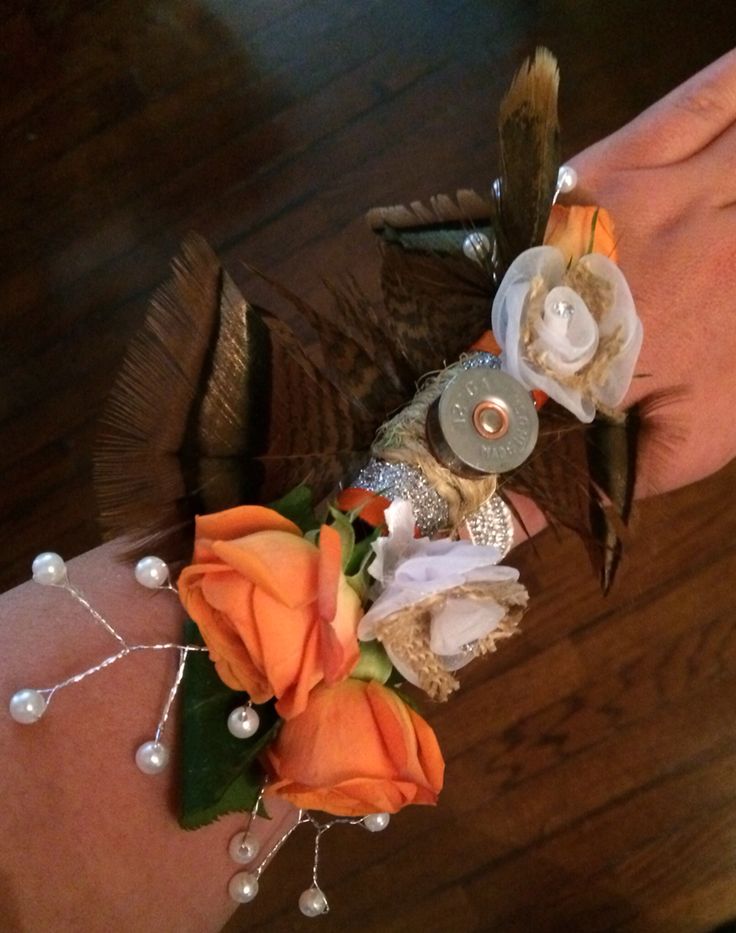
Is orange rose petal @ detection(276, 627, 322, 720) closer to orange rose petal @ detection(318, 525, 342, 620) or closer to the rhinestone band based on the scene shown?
orange rose petal @ detection(318, 525, 342, 620)

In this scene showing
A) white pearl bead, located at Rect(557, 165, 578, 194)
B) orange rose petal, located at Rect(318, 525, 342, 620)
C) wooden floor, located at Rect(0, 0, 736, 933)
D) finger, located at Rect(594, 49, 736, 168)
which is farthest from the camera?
wooden floor, located at Rect(0, 0, 736, 933)

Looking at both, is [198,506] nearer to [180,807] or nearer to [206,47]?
[180,807]

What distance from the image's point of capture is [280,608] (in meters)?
0.45

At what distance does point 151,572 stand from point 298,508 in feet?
0.33

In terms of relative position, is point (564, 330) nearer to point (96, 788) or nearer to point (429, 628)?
point (429, 628)

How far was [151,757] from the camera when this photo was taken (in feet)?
1.72

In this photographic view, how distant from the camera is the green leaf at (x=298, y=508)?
0.53 metres

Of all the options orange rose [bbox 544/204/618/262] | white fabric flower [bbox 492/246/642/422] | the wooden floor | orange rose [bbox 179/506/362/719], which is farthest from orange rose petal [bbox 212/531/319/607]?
the wooden floor

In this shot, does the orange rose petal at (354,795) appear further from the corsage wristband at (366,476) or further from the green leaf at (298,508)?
the green leaf at (298,508)

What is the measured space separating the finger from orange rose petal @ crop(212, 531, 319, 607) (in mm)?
535

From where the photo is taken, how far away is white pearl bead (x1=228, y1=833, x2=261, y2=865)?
57cm

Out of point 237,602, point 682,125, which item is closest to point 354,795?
point 237,602

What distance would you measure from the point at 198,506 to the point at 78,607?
107mm

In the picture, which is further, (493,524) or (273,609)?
(493,524)
